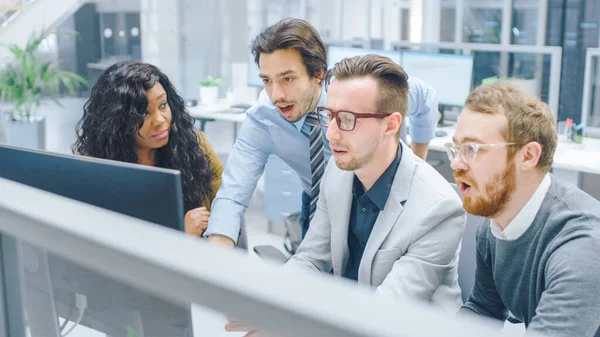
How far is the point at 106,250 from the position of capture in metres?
0.54

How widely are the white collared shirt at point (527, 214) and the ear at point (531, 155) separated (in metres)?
0.03

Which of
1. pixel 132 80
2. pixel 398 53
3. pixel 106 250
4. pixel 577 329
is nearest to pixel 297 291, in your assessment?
pixel 106 250

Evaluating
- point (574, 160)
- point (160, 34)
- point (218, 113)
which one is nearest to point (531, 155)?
point (574, 160)

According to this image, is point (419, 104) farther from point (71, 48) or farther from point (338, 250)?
point (71, 48)

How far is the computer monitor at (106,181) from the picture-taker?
3.67 ft

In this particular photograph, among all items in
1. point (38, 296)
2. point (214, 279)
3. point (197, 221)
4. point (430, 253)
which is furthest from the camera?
point (197, 221)

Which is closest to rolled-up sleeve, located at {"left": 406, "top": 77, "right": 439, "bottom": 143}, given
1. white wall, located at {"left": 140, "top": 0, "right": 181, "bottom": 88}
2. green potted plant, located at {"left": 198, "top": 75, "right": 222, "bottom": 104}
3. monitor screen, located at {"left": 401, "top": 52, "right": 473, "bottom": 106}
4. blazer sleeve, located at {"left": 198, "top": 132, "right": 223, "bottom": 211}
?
blazer sleeve, located at {"left": 198, "top": 132, "right": 223, "bottom": 211}

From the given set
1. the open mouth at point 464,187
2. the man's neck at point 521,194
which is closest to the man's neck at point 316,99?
the open mouth at point 464,187

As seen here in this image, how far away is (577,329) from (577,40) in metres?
6.10

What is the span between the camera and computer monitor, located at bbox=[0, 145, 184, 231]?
1120 mm

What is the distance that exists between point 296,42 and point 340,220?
0.52 metres

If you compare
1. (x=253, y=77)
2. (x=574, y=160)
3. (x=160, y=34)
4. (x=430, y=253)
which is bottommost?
(x=574, y=160)

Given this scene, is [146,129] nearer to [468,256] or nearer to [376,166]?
[376,166]

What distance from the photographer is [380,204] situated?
1.53m
